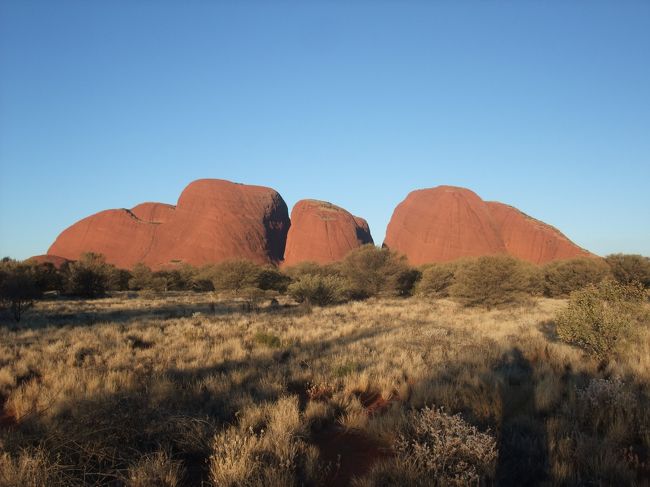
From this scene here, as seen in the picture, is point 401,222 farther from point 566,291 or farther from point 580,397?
point 580,397

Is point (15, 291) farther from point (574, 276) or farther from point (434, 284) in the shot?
point (574, 276)

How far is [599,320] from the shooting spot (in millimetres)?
8508

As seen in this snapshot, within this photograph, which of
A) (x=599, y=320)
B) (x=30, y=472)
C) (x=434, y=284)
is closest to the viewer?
(x=30, y=472)

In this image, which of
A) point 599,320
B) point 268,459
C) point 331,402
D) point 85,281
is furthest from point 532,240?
point 268,459

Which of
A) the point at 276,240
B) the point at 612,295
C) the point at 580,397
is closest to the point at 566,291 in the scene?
the point at 612,295

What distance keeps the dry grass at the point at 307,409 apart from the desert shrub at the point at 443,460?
3 centimetres

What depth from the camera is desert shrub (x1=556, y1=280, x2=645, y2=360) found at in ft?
27.2

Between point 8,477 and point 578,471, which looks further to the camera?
point 578,471

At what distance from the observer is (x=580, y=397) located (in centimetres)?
521

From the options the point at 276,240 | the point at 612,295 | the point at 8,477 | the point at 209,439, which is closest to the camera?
the point at 8,477

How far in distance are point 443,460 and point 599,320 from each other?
22.9 ft

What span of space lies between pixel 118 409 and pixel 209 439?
1.06 m

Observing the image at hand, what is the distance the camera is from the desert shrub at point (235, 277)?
111ft

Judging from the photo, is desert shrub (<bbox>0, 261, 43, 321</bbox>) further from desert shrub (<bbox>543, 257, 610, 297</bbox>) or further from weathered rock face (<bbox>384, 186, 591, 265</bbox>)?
weathered rock face (<bbox>384, 186, 591, 265</bbox>)
